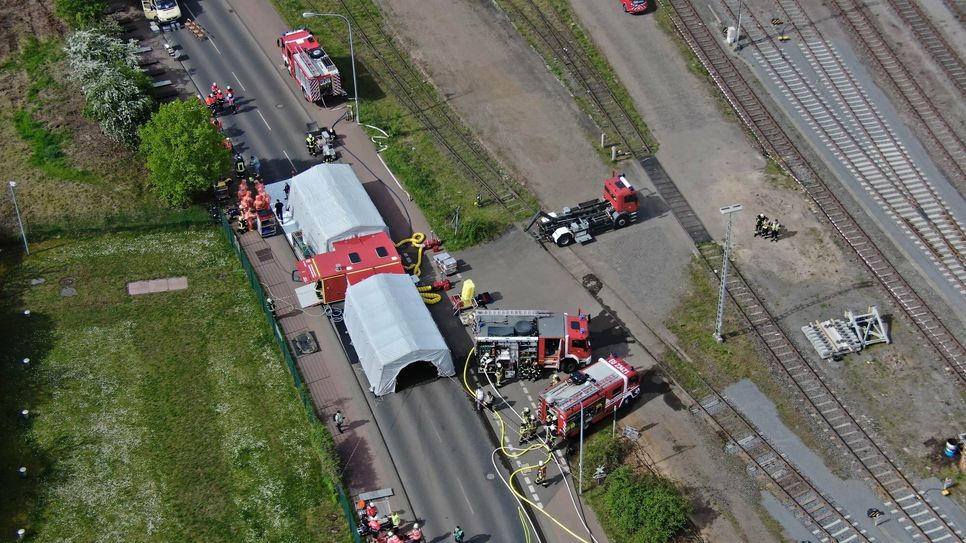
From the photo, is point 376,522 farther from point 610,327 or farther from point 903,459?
point 903,459

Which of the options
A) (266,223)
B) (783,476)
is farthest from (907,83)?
(266,223)

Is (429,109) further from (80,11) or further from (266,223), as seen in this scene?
→ (80,11)

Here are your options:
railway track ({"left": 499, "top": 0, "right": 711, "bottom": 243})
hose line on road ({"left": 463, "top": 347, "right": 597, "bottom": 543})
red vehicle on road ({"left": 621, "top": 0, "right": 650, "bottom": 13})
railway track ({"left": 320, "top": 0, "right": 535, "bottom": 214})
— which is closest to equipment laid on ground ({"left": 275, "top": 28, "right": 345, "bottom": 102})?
railway track ({"left": 320, "top": 0, "right": 535, "bottom": 214})

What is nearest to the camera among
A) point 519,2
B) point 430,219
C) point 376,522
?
point 376,522

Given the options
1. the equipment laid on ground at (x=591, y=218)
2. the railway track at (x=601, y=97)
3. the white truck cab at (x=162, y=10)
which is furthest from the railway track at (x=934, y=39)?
the white truck cab at (x=162, y=10)

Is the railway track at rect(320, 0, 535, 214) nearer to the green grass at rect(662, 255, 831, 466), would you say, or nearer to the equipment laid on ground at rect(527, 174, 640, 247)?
the equipment laid on ground at rect(527, 174, 640, 247)

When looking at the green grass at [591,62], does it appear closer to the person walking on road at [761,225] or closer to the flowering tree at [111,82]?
the person walking on road at [761,225]

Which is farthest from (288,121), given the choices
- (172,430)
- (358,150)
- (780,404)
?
(780,404)
